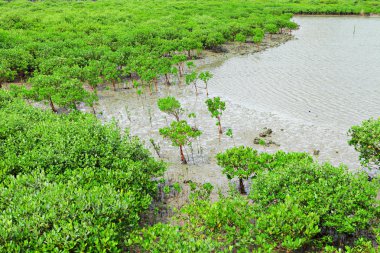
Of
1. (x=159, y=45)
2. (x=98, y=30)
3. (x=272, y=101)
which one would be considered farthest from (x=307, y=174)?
(x=98, y=30)

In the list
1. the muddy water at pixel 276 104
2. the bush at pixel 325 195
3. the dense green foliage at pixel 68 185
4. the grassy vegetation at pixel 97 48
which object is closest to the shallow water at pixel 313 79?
the muddy water at pixel 276 104

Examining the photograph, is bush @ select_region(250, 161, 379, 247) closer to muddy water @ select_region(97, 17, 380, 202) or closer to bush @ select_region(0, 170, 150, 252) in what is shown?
muddy water @ select_region(97, 17, 380, 202)

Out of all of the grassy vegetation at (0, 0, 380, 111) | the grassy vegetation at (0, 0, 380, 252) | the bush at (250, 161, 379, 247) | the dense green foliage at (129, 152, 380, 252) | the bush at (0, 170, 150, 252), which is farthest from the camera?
the grassy vegetation at (0, 0, 380, 111)

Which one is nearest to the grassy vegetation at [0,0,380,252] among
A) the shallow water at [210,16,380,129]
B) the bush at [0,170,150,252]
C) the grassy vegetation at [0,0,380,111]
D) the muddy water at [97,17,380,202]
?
the bush at [0,170,150,252]

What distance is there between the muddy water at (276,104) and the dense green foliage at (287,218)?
4.37 m

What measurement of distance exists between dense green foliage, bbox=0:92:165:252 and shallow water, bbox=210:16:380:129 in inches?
531

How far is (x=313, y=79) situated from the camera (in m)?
28.5

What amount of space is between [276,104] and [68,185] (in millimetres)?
17405

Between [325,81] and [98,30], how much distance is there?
33475 millimetres

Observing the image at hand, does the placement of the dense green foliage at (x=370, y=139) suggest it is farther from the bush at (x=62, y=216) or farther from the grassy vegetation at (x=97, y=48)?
the grassy vegetation at (x=97, y=48)

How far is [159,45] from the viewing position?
122ft

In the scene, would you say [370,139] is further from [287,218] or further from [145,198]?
[145,198]

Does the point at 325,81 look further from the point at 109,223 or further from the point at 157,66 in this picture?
the point at 109,223

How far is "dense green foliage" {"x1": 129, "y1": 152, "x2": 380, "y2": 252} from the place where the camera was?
871cm
